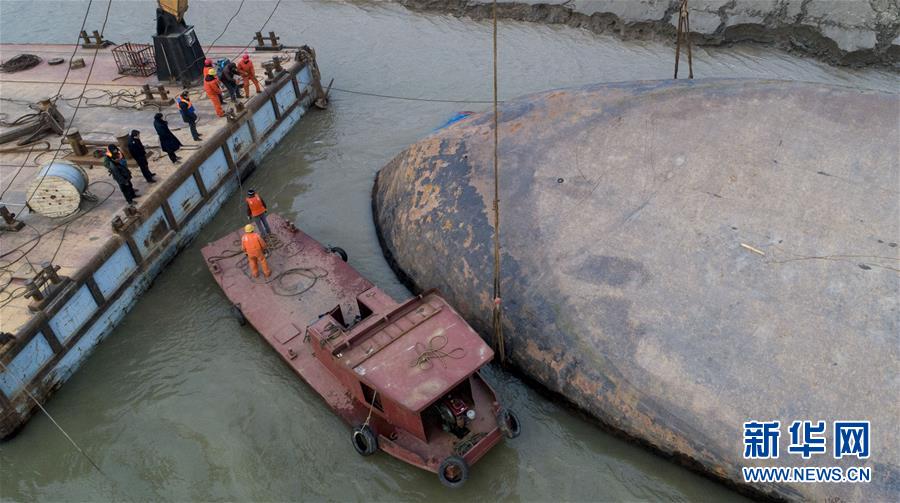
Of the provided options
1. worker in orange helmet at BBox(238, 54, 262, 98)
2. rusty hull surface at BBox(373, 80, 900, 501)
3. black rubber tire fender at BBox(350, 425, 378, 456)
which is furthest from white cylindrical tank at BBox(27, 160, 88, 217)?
black rubber tire fender at BBox(350, 425, 378, 456)

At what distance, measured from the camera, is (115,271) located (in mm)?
9688

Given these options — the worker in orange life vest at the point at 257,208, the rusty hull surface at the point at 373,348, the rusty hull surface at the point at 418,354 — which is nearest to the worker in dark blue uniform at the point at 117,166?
the worker in orange life vest at the point at 257,208

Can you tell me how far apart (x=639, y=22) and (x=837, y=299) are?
13.7m

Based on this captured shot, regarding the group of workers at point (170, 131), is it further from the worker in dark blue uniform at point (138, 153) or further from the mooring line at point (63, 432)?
the mooring line at point (63, 432)

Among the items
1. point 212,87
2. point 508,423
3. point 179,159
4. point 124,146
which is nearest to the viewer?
point 508,423

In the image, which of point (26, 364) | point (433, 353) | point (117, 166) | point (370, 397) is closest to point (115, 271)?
point (117, 166)

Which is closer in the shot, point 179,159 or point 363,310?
point 363,310

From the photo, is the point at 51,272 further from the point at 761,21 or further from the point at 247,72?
the point at 761,21

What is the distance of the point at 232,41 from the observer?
66.2 ft

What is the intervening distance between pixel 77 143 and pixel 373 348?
849 centimetres

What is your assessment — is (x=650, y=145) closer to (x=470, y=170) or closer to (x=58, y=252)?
(x=470, y=170)

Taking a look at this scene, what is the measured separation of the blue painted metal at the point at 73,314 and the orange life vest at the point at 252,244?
2527 mm

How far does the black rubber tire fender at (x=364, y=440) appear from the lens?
715cm

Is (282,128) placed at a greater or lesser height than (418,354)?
greater
